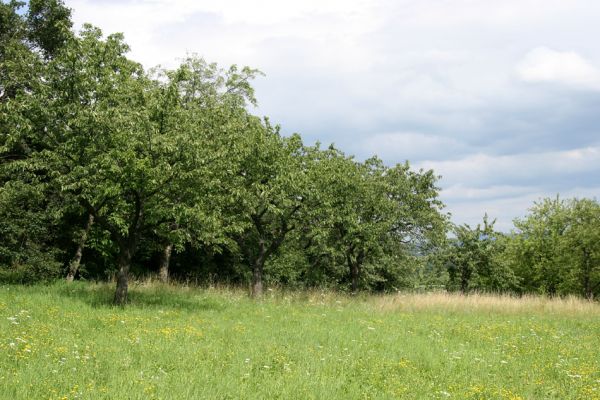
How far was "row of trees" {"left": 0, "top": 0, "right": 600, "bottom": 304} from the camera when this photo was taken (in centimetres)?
1766

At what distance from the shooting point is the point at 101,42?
18.8 meters

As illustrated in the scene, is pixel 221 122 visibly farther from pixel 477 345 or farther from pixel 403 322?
pixel 477 345

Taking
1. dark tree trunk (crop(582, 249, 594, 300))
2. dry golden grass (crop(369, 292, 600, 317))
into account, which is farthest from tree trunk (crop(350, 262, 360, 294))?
dark tree trunk (crop(582, 249, 594, 300))

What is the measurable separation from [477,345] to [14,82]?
24578 millimetres

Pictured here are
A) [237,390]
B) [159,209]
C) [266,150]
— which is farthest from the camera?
[266,150]

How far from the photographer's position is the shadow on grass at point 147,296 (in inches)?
717

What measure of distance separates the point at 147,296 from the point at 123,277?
9.45ft

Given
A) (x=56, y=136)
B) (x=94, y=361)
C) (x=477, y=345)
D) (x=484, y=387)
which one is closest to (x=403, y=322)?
(x=477, y=345)

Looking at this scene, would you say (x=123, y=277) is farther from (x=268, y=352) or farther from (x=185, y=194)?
(x=268, y=352)

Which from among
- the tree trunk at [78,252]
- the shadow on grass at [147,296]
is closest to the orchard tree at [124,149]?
the shadow on grass at [147,296]

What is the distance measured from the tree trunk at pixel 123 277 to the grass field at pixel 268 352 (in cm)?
61

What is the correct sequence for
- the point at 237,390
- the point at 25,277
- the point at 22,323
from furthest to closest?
1. the point at 25,277
2. the point at 22,323
3. the point at 237,390

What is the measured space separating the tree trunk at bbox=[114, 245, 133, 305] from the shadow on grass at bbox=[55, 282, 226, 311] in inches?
11.8

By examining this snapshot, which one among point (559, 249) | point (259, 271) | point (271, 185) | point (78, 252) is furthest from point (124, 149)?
point (559, 249)
